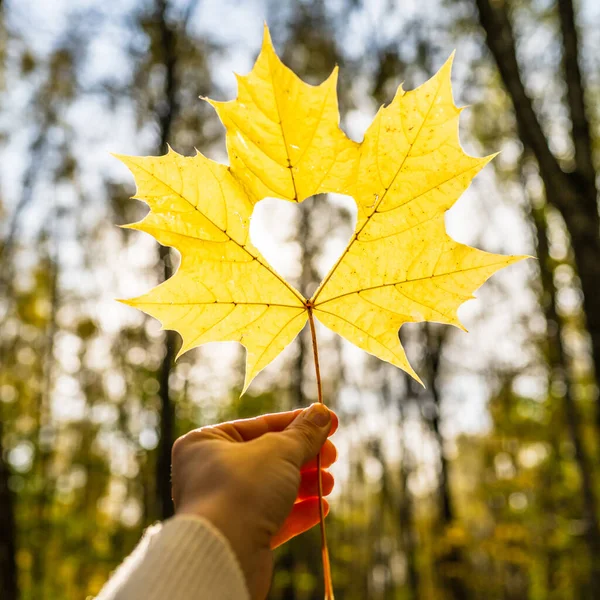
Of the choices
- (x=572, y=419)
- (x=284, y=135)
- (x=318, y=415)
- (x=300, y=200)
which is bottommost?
(x=572, y=419)

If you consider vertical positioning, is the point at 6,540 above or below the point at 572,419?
below

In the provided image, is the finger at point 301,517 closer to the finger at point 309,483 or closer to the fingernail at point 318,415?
the finger at point 309,483

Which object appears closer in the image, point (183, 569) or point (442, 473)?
point (183, 569)

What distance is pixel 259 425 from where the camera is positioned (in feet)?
4.16

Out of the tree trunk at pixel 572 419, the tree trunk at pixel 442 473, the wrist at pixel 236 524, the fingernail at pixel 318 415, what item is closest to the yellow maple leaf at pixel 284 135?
the fingernail at pixel 318 415

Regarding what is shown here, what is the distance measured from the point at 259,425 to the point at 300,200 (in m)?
0.56

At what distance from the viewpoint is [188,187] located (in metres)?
1.10

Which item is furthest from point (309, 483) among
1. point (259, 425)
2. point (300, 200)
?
point (300, 200)

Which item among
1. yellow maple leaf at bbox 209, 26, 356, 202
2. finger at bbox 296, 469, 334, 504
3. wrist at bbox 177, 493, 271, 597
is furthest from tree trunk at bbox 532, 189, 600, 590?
yellow maple leaf at bbox 209, 26, 356, 202

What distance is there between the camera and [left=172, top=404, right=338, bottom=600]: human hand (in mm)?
887

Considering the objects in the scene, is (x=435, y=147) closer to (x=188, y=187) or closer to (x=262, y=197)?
(x=262, y=197)

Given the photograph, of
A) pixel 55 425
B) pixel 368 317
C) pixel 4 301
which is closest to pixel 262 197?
pixel 368 317

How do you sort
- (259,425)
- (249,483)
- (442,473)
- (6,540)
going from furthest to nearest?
(442,473), (6,540), (259,425), (249,483)

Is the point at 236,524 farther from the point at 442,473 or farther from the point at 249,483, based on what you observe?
the point at 442,473
